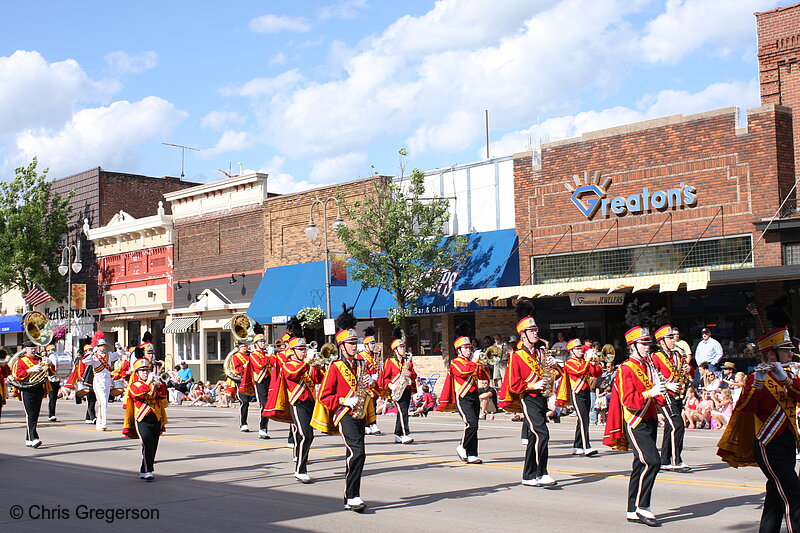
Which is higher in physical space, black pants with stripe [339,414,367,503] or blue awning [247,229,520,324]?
blue awning [247,229,520,324]

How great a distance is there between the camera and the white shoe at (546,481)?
11.3m

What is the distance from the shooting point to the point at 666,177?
80.6 feet

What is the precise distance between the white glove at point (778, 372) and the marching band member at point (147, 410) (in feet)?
27.0

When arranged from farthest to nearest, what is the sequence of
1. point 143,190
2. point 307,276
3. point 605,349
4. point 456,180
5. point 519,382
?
point 143,190
point 307,276
point 456,180
point 605,349
point 519,382

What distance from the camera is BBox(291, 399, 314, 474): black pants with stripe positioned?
12.2 meters

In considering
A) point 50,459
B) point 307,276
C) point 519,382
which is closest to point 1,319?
point 307,276

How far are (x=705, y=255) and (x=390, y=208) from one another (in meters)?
9.24

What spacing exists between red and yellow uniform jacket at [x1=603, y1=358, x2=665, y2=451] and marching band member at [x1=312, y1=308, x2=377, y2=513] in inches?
106

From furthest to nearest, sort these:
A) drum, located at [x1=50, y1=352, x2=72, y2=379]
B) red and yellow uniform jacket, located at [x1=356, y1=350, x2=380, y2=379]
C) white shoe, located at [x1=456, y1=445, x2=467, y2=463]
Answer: drum, located at [x1=50, y1=352, x2=72, y2=379]
white shoe, located at [x1=456, y1=445, x2=467, y2=463]
red and yellow uniform jacket, located at [x1=356, y1=350, x2=380, y2=379]

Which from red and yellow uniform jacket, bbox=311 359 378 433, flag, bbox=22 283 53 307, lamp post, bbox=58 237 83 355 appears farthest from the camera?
flag, bbox=22 283 53 307

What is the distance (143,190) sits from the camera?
51125 millimetres

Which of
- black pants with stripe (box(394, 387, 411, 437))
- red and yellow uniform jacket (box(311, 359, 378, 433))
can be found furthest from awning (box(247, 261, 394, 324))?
red and yellow uniform jacket (box(311, 359, 378, 433))

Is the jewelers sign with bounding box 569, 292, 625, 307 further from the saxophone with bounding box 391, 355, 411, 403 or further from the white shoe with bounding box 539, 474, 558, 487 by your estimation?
the white shoe with bounding box 539, 474, 558, 487

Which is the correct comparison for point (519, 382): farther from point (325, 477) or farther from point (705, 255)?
point (705, 255)
